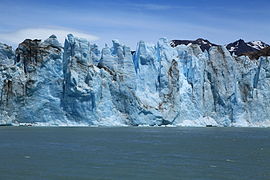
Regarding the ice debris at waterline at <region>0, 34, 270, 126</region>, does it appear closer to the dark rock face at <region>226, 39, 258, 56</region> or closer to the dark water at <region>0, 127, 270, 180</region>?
the dark water at <region>0, 127, 270, 180</region>

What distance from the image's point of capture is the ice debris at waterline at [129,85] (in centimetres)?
5319

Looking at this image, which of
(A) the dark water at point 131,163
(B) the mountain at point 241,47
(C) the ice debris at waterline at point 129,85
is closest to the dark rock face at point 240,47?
(B) the mountain at point 241,47

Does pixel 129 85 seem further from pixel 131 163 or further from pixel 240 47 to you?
pixel 240 47

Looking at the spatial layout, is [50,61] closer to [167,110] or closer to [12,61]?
[12,61]

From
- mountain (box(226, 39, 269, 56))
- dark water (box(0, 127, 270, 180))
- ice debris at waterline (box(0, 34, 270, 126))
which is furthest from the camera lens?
mountain (box(226, 39, 269, 56))

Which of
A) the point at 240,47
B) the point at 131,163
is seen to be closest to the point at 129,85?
the point at 131,163

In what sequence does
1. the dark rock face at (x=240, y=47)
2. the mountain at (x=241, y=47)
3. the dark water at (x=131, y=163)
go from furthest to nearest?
1. the dark rock face at (x=240, y=47)
2. the mountain at (x=241, y=47)
3. the dark water at (x=131, y=163)

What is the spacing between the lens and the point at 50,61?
178ft

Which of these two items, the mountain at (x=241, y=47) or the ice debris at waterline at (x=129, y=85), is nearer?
the ice debris at waterline at (x=129, y=85)

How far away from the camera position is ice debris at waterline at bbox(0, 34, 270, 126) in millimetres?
53188

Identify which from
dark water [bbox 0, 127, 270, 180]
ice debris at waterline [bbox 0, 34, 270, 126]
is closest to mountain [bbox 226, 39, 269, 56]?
ice debris at waterline [bbox 0, 34, 270, 126]

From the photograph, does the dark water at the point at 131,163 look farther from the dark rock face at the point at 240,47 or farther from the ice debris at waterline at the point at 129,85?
the dark rock face at the point at 240,47

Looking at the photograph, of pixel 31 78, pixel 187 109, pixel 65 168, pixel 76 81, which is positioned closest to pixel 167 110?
pixel 187 109

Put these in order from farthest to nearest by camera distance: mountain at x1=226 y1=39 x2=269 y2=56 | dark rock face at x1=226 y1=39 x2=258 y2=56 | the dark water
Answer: dark rock face at x1=226 y1=39 x2=258 y2=56
mountain at x1=226 y1=39 x2=269 y2=56
the dark water
